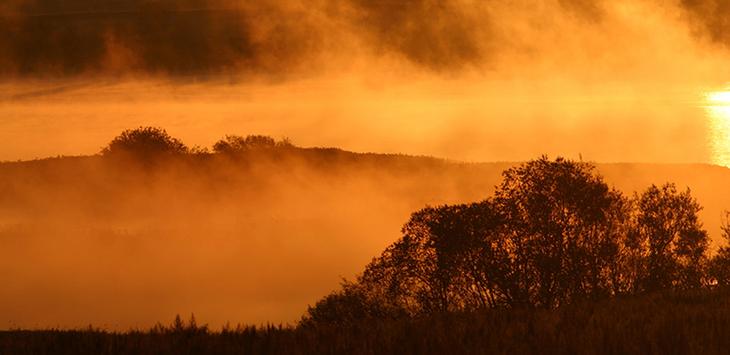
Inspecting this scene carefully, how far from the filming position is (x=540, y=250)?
48.8 meters

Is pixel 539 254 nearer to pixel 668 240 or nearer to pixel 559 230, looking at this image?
pixel 559 230

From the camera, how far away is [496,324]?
2362 cm

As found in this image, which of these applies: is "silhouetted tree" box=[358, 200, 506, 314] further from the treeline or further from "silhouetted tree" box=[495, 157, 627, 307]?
"silhouetted tree" box=[495, 157, 627, 307]

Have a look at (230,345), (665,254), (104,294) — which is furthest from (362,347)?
(104,294)

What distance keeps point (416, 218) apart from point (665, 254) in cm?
1313

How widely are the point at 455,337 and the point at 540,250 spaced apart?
28971mm

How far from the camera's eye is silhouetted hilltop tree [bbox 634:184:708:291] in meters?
48.6

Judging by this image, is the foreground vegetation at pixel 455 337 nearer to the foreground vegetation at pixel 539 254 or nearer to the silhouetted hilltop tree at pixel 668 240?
the foreground vegetation at pixel 539 254

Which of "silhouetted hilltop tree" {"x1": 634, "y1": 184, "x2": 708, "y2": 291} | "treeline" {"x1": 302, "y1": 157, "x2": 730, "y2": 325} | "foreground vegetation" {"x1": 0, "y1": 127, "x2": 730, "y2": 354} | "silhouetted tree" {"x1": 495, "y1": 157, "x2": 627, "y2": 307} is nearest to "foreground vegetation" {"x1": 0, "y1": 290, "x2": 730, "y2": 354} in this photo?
"foreground vegetation" {"x1": 0, "y1": 127, "x2": 730, "y2": 354}

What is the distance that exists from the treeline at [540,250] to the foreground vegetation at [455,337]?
22.3 m

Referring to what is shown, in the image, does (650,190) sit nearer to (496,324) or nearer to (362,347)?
(496,324)

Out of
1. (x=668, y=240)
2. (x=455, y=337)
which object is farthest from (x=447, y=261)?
(x=455, y=337)

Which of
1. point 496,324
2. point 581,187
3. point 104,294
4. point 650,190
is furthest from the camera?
point 104,294

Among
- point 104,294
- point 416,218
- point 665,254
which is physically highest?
point 104,294
